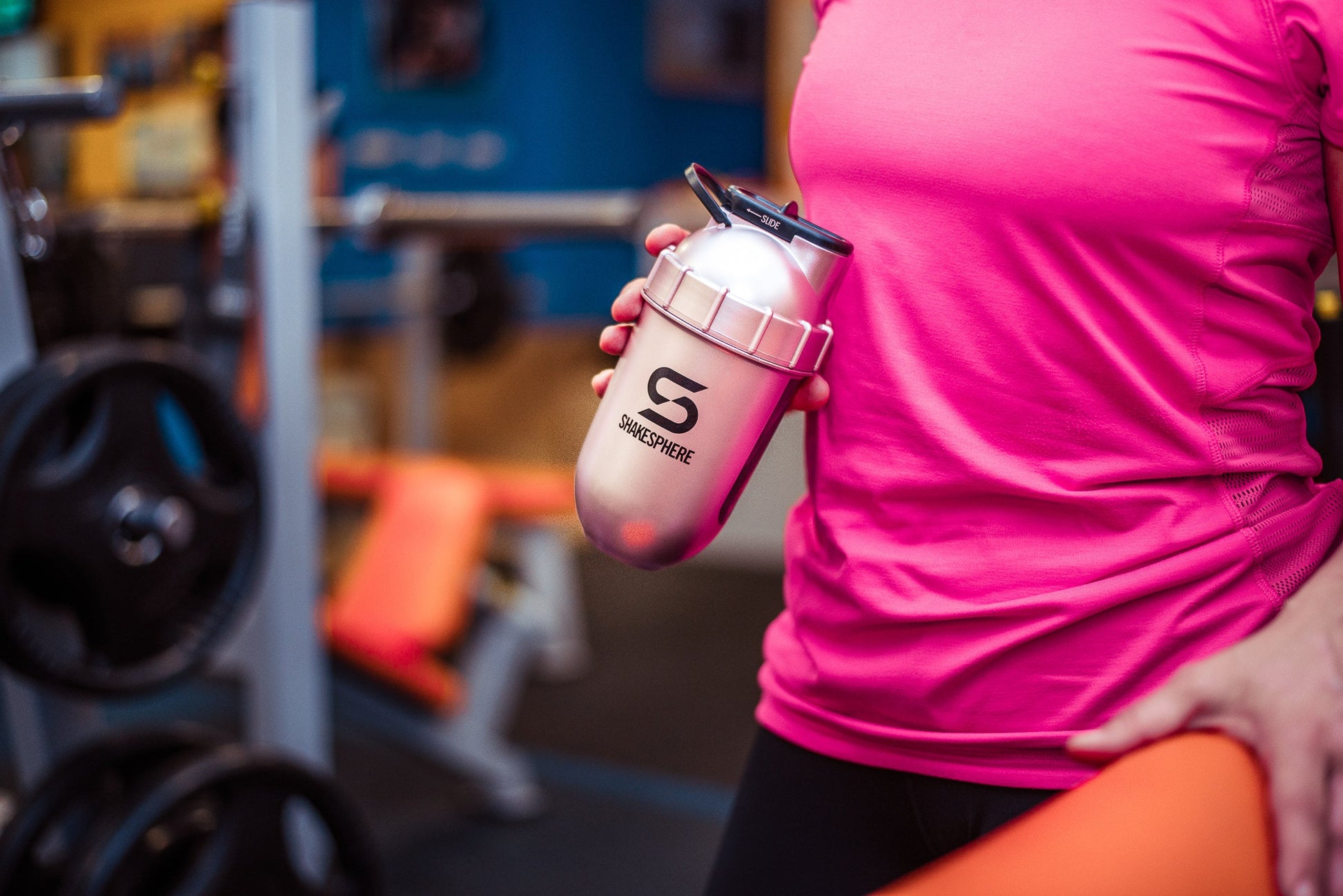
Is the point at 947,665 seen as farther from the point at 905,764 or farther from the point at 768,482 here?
the point at 768,482

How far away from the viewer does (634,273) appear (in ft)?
20.0

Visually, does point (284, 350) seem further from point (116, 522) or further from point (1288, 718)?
point (1288, 718)

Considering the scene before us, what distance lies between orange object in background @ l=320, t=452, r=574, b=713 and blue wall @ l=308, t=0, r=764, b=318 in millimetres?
2343

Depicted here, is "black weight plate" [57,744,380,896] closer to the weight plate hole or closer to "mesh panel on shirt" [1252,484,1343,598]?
the weight plate hole

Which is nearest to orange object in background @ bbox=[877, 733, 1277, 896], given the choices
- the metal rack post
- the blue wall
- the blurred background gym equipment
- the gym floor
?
the blurred background gym equipment

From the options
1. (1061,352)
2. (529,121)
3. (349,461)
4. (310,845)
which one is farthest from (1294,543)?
(529,121)

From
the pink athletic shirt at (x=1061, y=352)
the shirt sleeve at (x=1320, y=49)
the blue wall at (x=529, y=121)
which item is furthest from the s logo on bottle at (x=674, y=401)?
the blue wall at (x=529, y=121)

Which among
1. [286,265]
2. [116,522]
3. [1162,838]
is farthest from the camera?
[286,265]

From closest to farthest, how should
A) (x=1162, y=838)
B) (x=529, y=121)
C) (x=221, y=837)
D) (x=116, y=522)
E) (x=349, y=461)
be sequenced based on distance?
(x=1162, y=838)
(x=116, y=522)
(x=221, y=837)
(x=349, y=461)
(x=529, y=121)

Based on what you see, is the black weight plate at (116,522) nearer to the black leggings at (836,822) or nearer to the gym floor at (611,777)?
the black leggings at (836,822)

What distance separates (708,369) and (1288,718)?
347 mm

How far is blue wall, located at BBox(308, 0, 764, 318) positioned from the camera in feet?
17.3

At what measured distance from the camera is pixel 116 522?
4.82ft

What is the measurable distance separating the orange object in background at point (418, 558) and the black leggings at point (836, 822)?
1.75 m
